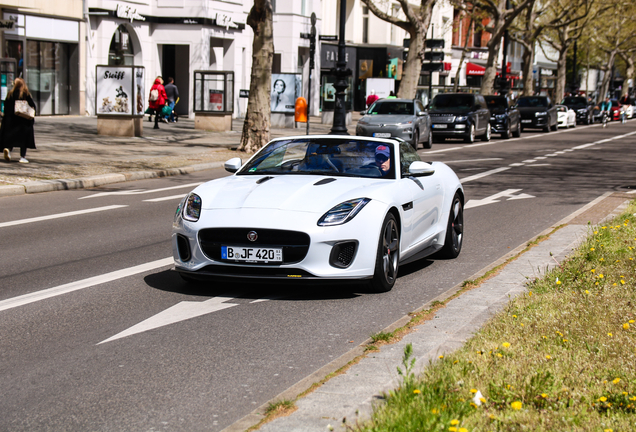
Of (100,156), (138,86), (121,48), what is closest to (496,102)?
(121,48)

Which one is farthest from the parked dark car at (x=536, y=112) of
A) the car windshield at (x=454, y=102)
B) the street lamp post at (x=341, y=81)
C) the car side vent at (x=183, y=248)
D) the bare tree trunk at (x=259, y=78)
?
the car side vent at (x=183, y=248)

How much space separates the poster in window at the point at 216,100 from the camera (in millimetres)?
30938

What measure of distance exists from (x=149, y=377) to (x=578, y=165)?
19.8 meters

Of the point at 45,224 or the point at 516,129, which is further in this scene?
the point at 516,129

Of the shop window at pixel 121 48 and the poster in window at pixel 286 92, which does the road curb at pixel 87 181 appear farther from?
the shop window at pixel 121 48

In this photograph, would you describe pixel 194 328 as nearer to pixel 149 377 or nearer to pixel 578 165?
pixel 149 377

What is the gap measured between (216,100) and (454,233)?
22.8 metres

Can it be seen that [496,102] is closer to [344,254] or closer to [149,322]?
[344,254]

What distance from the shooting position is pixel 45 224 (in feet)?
37.1

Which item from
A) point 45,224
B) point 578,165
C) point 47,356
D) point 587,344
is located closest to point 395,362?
point 587,344

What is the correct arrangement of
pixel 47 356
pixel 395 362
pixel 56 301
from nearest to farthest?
pixel 395 362, pixel 47 356, pixel 56 301

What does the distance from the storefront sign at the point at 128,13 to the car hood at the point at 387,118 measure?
42.4 ft

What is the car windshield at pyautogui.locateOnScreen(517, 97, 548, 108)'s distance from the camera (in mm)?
44581

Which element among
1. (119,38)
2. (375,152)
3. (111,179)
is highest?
(119,38)
